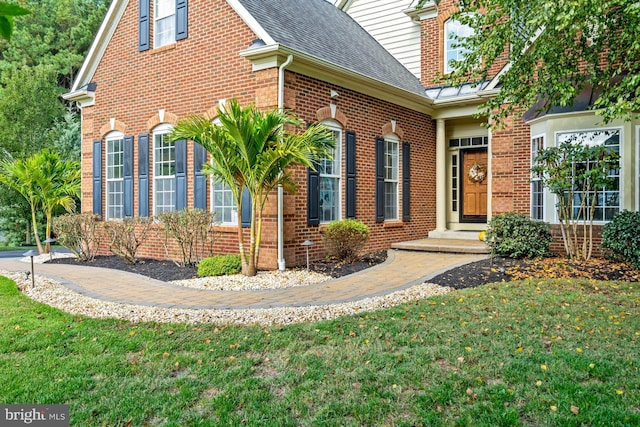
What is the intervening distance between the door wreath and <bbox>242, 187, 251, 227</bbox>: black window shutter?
25.0 feet

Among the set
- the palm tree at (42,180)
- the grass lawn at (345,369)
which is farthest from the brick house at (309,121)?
the grass lawn at (345,369)

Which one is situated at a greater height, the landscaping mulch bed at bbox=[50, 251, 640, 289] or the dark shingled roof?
the dark shingled roof

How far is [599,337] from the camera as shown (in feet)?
15.4

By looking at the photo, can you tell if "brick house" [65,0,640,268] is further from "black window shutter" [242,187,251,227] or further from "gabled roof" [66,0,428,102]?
"black window shutter" [242,187,251,227]

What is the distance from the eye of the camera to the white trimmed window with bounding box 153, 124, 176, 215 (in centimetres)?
1060

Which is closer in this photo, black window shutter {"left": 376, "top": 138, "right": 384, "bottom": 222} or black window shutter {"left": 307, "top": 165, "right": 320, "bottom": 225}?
black window shutter {"left": 307, "top": 165, "right": 320, "bottom": 225}

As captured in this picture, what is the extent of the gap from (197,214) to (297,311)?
3.96 meters

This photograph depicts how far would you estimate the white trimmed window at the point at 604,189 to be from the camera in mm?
9531

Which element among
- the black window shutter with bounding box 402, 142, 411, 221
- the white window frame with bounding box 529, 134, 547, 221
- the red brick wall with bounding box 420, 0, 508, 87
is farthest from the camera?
the red brick wall with bounding box 420, 0, 508, 87

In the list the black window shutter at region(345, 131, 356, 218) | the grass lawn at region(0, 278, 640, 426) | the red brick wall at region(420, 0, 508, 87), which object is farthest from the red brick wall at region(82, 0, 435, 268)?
the grass lawn at region(0, 278, 640, 426)

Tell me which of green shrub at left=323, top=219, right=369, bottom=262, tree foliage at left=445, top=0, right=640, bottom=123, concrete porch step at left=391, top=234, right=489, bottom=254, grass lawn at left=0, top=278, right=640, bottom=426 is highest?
tree foliage at left=445, top=0, right=640, bottom=123

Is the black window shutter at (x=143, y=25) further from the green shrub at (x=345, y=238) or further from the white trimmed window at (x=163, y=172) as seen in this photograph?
the green shrub at (x=345, y=238)

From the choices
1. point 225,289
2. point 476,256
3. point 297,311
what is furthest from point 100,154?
point 476,256

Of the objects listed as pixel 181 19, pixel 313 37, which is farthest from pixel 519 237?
pixel 181 19
